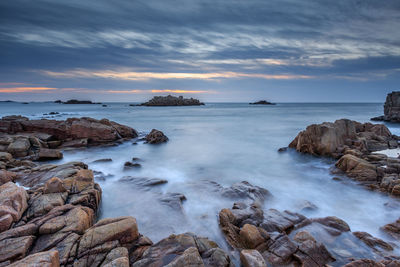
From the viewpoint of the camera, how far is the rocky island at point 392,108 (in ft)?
119

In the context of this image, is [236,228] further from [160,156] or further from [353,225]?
[160,156]

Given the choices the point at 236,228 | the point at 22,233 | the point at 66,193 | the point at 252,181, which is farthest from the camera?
the point at 252,181

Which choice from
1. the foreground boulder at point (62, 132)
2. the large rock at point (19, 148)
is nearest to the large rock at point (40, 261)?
the large rock at point (19, 148)

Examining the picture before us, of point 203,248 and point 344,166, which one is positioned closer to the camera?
point 203,248

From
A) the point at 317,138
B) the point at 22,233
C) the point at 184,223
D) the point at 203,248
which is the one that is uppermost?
the point at 317,138

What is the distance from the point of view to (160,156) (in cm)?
1357

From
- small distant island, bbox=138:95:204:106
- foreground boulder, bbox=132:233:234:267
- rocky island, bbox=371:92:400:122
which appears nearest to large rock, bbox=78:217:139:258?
foreground boulder, bbox=132:233:234:267

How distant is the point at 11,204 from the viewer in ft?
15.8

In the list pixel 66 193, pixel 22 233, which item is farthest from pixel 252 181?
pixel 22 233

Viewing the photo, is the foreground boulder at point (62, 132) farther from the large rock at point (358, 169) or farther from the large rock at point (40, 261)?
the large rock at point (358, 169)

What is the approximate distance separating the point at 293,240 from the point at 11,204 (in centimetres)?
642

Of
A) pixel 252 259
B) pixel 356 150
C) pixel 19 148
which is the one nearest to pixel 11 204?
pixel 252 259

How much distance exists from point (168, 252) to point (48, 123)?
1628 centimetres

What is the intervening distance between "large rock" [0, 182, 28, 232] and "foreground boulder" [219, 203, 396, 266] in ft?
15.4
